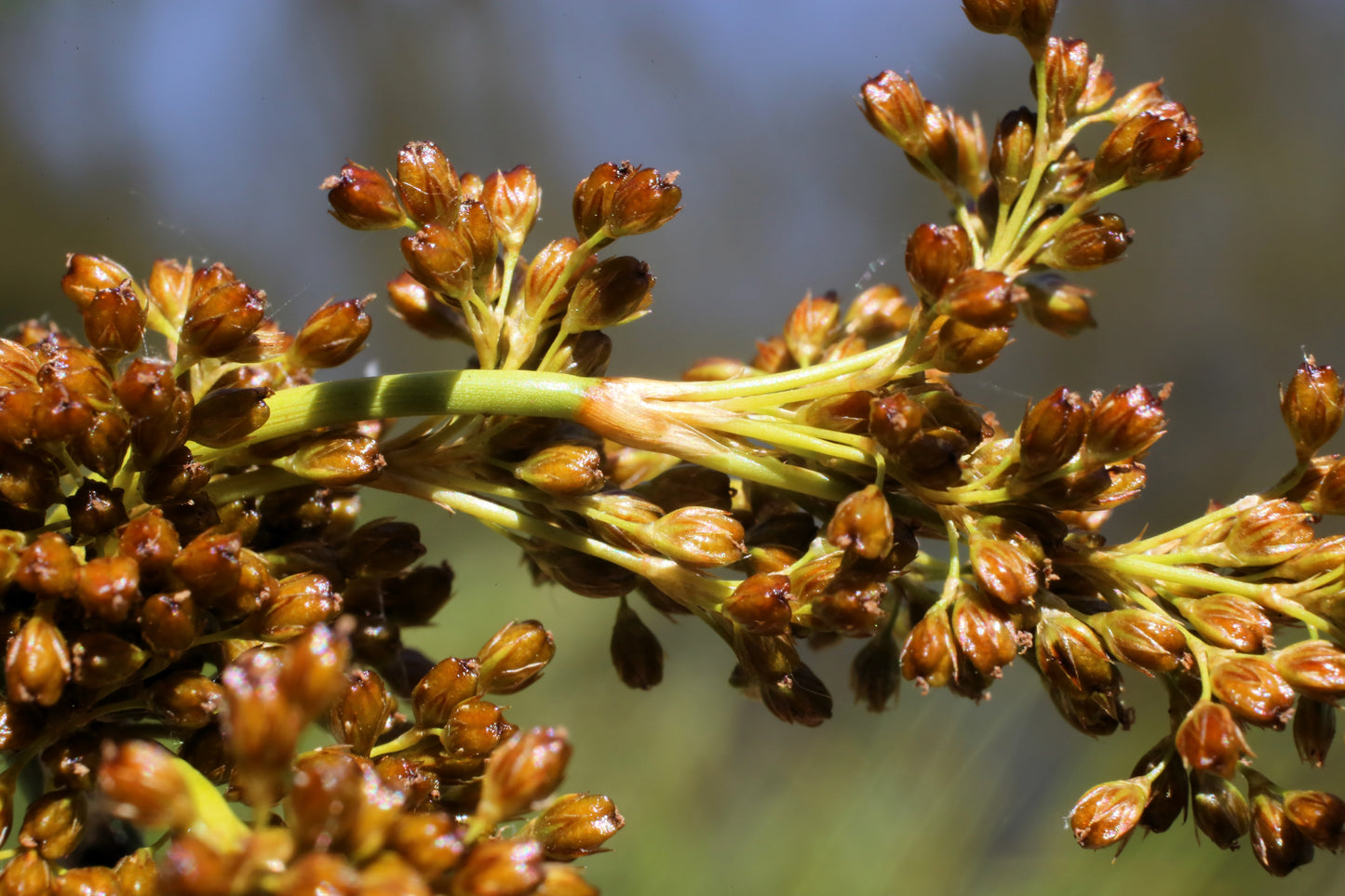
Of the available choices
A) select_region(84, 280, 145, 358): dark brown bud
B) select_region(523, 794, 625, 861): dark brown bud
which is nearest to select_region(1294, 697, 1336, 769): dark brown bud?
select_region(523, 794, 625, 861): dark brown bud

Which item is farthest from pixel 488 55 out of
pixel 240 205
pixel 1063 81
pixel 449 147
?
pixel 1063 81

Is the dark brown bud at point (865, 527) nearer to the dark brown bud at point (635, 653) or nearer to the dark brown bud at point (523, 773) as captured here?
the dark brown bud at point (523, 773)

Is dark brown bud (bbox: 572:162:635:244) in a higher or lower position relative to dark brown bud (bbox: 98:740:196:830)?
higher

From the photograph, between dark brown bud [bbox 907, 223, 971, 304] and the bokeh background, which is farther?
the bokeh background

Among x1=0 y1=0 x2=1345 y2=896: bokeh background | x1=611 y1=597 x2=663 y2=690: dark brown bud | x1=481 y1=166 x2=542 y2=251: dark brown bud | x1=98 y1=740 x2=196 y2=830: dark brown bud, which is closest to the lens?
x1=98 y1=740 x2=196 y2=830: dark brown bud

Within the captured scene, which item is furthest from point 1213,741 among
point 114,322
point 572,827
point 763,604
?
point 114,322

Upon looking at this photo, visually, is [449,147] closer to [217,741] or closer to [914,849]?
[914,849]

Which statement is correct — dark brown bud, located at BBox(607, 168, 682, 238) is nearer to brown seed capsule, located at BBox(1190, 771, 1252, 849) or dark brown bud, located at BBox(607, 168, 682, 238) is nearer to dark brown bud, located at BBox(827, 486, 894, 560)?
dark brown bud, located at BBox(827, 486, 894, 560)

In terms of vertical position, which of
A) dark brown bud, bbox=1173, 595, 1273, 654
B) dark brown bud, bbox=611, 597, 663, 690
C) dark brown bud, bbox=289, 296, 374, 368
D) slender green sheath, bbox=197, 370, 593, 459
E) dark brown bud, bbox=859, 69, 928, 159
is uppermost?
dark brown bud, bbox=859, 69, 928, 159
